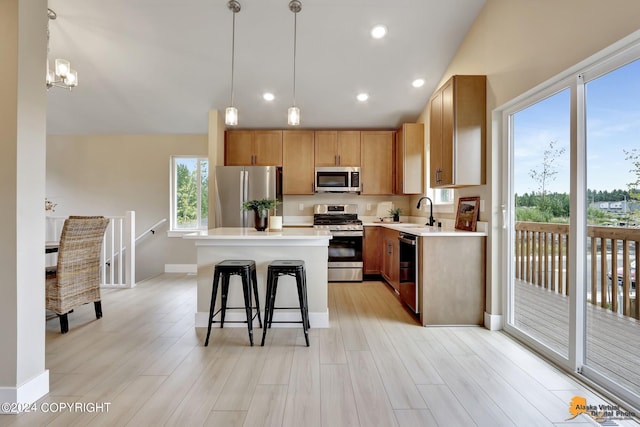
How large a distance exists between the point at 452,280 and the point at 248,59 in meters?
3.43

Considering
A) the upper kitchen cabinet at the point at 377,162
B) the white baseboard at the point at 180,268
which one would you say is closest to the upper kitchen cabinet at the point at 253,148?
the upper kitchen cabinet at the point at 377,162

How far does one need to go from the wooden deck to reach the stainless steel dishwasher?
94 centimetres

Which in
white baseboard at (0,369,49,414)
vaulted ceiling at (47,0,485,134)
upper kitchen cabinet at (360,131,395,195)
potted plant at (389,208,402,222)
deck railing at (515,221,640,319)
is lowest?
white baseboard at (0,369,49,414)

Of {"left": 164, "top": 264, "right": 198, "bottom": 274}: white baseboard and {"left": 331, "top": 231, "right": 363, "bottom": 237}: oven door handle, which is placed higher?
{"left": 331, "top": 231, "right": 363, "bottom": 237}: oven door handle

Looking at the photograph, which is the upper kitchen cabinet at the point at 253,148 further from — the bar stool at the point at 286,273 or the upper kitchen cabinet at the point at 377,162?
the bar stool at the point at 286,273

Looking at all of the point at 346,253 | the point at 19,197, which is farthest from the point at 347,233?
the point at 19,197

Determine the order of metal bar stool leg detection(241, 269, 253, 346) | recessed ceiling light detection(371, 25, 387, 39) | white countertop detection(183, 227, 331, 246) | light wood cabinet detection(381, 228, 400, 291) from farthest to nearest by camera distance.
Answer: light wood cabinet detection(381, 228, 400, 291), recessed ceiling light detection(371, 25, 387, 39), white countertop detection(183, 227, 331, 246), metal bar stool leg detection(241, 269, 253, 346)

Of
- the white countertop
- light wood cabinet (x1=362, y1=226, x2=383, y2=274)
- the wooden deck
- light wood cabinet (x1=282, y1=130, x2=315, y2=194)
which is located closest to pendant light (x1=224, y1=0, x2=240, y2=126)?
the white countertop

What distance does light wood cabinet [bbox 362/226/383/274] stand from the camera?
5156mm

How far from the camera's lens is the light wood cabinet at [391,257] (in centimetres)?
406

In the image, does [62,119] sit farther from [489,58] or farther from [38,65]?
[489,58]

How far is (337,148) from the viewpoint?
213 inches

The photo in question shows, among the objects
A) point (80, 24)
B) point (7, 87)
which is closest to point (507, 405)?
point (7, 87)

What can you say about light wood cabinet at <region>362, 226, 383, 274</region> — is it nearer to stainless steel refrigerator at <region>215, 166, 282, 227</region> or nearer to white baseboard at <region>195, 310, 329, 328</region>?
stainless steel refrigerator at <region>215, 166, 282, 227</region>
